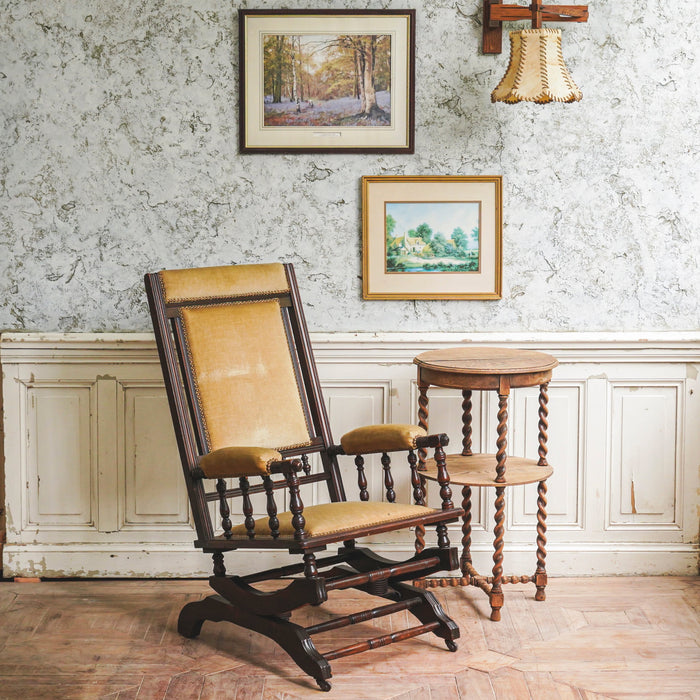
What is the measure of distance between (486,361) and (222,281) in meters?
1.00

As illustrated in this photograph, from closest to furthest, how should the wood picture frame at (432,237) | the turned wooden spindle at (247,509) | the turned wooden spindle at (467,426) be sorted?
the turned wooden spindle at (247,509) < the turned wooden spindle at (467,426) < the wood picture frame at (432,237)

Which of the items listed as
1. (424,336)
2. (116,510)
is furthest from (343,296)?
(116,510)

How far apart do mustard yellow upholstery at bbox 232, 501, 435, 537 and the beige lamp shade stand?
1.56 meters

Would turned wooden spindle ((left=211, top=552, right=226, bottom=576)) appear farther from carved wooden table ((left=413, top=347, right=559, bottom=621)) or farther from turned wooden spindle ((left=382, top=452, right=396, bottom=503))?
carved wooden table ((left=413, top=347, right=559, bottom=621))

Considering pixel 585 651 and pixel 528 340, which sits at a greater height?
pixel 528 340

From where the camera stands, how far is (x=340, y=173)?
3.60 meters

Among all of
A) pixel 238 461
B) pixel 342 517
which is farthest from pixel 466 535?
pixel 238 461

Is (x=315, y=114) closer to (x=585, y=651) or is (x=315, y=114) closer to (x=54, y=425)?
(x=54, y=425)

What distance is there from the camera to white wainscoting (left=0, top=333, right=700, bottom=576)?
11.9 ft

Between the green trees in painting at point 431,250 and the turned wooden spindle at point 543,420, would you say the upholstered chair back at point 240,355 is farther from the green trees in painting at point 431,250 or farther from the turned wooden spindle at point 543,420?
the turned wooden spindle at point 543,420

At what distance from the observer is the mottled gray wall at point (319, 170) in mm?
3531

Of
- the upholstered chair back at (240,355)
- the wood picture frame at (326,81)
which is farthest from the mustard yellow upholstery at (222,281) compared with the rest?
the wood picture frame at (326,81)

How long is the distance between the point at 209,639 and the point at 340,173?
6.13 ft

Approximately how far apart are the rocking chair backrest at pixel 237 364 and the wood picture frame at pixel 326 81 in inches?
24.5
